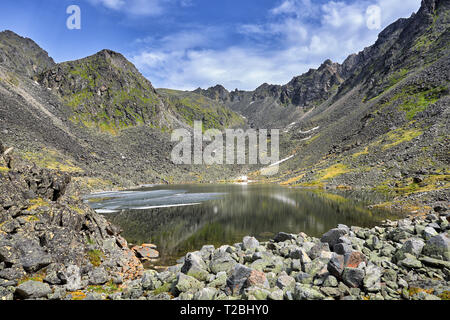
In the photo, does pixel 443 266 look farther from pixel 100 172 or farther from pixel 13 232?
pixel 100 172

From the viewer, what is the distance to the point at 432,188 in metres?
48.2

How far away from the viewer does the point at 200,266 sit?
54.3ft

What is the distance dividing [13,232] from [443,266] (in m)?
28.7

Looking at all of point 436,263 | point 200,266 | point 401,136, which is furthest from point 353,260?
point 401,136

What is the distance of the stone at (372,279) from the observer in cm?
1168

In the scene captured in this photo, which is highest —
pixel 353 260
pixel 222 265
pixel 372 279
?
pixel 353 260

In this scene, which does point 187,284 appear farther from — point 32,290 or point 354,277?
point 354,277

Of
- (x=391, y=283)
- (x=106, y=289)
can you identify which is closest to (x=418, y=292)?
(x=391, y=283)

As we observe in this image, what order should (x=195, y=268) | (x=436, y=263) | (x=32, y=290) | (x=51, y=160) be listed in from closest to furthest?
(x=436, y=263), (x=32, y=290), (x=195, y=268), (x=51, y=160)

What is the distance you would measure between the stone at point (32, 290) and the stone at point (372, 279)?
728 inches

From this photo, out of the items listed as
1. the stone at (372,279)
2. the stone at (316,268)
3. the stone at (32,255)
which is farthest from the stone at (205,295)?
the stone at (32,255)

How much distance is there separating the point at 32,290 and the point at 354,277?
1845cm

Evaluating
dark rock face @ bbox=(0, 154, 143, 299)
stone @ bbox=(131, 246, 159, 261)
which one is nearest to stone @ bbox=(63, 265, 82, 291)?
dark rock face @ bbox=(0, 154, 143, 299)

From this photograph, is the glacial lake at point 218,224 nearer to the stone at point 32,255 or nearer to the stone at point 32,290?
the stone at point 32,255
